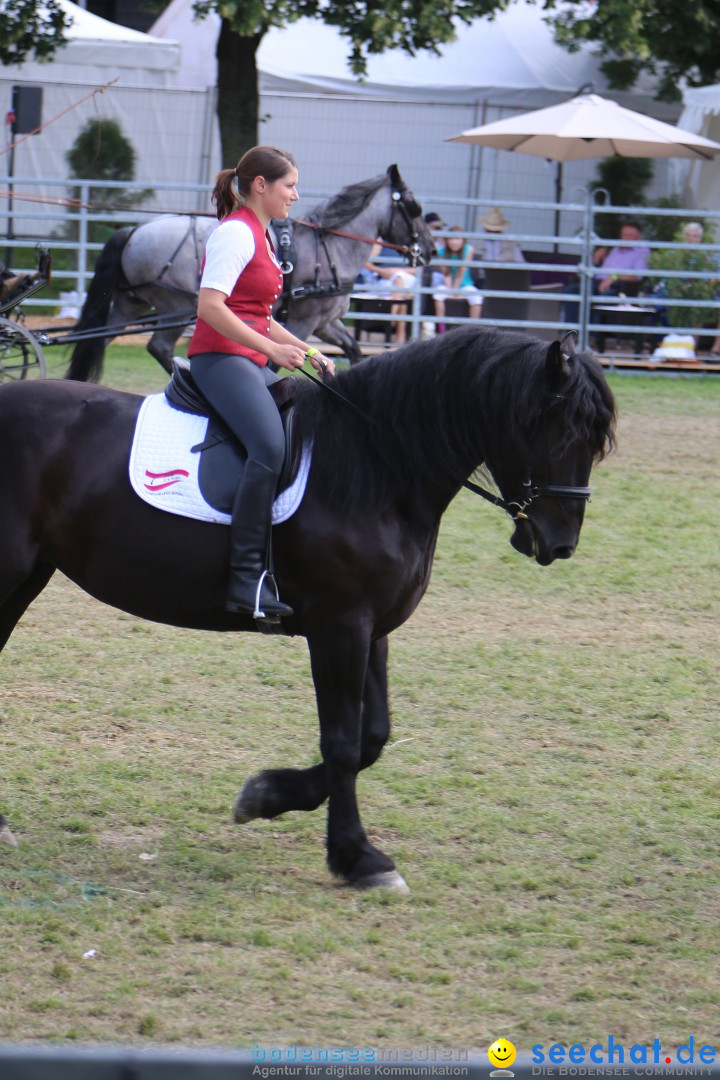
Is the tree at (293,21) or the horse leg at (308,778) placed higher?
the tree at (293,21)

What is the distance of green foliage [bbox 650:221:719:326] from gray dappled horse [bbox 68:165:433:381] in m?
5.78

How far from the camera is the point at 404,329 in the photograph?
52.6 feet

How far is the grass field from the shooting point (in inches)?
124

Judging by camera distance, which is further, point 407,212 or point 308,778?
point 407,212

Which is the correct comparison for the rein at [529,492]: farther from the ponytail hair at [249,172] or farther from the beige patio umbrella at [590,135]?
the beige patio umbrella at [590,135]

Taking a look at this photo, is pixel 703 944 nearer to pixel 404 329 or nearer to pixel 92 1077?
pixel 92 1077

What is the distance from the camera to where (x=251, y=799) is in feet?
13.4

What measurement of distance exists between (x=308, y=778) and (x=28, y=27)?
14960 millimetres

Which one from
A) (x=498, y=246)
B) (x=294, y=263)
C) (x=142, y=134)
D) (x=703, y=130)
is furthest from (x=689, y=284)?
(x=142, y=134)

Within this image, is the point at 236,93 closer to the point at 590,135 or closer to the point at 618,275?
the point at 590,135

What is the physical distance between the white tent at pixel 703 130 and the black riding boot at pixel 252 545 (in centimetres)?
1598

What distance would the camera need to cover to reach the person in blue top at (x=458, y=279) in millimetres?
15656

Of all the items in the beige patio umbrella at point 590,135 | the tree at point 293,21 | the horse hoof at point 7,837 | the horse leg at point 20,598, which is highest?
the tree at point 293,21

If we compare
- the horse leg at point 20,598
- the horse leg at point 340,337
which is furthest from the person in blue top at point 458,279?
the horse leg at point 20,598
